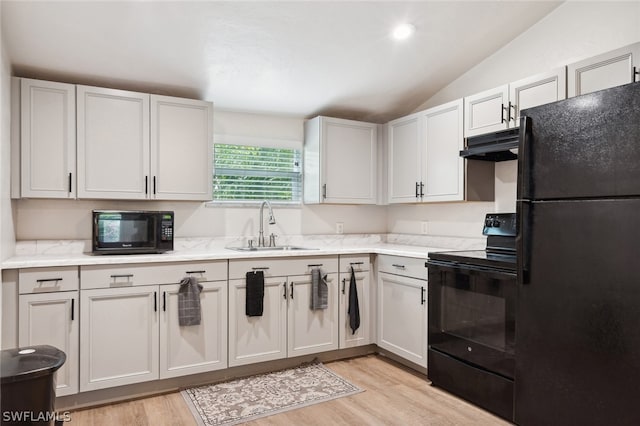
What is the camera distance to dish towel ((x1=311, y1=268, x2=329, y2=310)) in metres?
3.33

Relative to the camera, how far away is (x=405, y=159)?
379 cm

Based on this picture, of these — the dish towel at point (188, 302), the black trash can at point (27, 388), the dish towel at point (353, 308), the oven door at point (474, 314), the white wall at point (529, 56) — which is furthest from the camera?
the dish towel at point (353, 308)

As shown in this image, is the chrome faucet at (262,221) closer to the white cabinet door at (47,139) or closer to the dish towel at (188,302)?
the dish towel at (188,302)

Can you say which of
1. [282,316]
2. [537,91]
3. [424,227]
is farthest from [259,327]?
[537,91]

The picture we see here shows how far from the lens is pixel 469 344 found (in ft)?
8.77

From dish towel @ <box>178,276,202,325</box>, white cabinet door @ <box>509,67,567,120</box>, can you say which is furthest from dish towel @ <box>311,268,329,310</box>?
white cabinet door @ <box>509,67,567,120</box>

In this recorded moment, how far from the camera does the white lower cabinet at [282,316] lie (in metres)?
3.08

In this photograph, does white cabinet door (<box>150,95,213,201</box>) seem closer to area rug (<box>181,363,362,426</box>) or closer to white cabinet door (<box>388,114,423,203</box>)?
area rug (<box>181,363,362,426</box>)

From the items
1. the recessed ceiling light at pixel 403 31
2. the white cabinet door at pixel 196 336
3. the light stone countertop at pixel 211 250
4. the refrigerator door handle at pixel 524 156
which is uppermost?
the recessed ceiling light at pixel 403 31

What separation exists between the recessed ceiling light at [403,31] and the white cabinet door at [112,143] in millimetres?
1832

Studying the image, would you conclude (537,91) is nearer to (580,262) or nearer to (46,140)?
(580,262)

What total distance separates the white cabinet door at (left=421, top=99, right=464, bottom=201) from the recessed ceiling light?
24.3 inches

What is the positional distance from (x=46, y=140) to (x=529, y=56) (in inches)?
134

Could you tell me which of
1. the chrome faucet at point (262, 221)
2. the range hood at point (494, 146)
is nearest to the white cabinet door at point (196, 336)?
the chrome faucet at point (262, 221)
